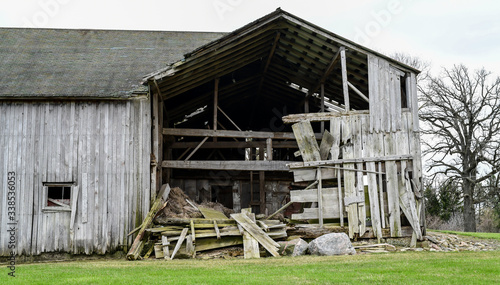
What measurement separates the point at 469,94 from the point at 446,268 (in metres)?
29.3

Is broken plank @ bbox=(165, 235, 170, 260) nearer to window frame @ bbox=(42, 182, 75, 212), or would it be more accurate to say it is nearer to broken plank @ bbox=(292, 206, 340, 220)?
window frame @ bbox=(42, 182, 75, 212)

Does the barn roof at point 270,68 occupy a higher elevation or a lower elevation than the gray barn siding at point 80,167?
higher

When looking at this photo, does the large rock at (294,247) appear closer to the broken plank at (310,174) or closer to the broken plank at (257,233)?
the broken plank at (257,233)

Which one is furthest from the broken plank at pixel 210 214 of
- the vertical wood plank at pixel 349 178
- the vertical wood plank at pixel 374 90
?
the vertical wood plank at pixel 374 90

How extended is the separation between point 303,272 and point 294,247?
4838mm

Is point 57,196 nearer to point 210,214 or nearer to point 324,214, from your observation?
point 210,214

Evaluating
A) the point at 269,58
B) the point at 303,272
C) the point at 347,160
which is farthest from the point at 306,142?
the point at 303,272

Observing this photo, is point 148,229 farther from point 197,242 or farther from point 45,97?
point 45,97

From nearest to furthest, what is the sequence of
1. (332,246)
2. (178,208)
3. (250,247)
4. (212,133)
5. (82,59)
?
(332,246) → (250,247) → (178,208) → (82,59) → (212,133)

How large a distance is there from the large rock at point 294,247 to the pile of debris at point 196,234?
35 cm

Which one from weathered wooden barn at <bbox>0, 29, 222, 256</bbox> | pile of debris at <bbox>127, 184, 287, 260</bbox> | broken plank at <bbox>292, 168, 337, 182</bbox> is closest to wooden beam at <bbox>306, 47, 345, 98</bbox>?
broken plank at <bbox>292, 168, 337, 182</bbox>

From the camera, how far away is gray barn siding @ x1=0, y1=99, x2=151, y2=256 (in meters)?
16.8

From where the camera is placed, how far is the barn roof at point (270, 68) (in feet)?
57.6

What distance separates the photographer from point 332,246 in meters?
15.2
